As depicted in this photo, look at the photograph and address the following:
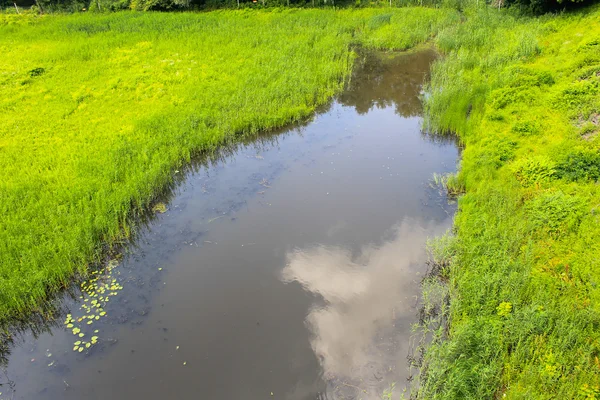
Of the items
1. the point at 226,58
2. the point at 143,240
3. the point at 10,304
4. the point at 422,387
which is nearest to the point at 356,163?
the point at 143,240

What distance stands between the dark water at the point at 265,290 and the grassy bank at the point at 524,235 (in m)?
0.82

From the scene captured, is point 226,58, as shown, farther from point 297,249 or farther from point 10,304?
point 10,304

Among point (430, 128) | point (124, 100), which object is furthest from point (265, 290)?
point (124, 100)

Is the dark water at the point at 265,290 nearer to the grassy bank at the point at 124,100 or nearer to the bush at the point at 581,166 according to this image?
the grassy bank at the point at 124,100

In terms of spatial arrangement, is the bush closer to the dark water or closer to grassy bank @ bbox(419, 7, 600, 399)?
grassy bank @ bbox(419, 7, 600, 399)

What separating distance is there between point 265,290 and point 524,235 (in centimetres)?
475

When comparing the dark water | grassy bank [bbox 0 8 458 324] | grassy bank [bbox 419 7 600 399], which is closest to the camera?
grassy bank [bbox 419 7 600 399]

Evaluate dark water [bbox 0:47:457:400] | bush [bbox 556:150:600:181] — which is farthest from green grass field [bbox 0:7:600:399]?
dark water [bbox 0:47:457:400]

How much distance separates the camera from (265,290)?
7.10m

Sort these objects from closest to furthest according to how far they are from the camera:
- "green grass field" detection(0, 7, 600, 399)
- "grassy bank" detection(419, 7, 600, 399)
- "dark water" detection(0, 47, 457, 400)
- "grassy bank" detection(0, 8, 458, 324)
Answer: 1. "grassy bank" detection(419, 7, 600, 399)
2. "green grass field" detection(0, 7, 600, 399)
3. "dark water" detection(0, 47, 457, 400)
4. "grassy bank" detection(0, 8, 458, 324)

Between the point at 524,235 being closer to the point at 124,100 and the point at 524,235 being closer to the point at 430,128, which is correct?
the point at 430,128

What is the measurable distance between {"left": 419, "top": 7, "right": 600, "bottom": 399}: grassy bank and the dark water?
82cm

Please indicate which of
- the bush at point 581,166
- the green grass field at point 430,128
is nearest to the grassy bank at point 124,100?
the green grass field at point 430,128

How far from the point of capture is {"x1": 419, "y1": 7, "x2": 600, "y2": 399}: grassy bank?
5059 millimetres
